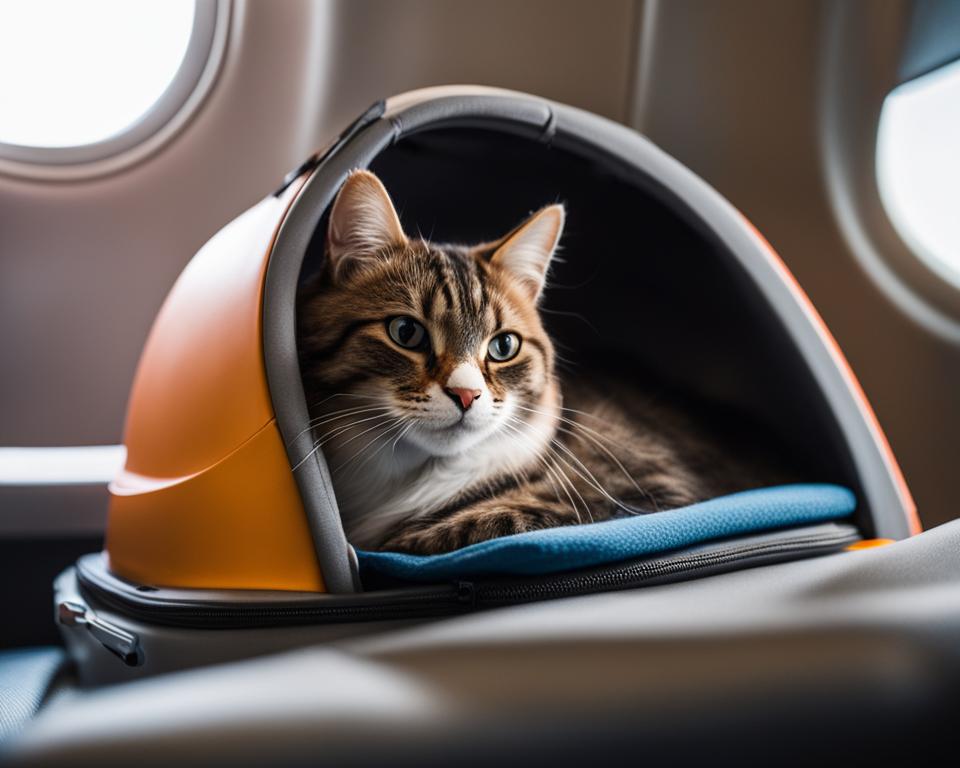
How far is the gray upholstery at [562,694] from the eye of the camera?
46 cm

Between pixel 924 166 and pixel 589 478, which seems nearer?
pixel 589 478

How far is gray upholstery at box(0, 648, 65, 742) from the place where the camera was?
93cm

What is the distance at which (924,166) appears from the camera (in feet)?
5.12

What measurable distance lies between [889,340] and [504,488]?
1.02m

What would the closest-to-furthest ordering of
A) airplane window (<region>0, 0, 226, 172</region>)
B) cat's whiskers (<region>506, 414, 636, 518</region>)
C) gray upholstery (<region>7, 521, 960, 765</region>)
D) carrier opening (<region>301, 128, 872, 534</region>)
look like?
gray upholstery (<region>7, 521, 960, 765</region>) < cat's whiskers (<region>506, 414, 636, 518</region>) < carrier opening (<region>301, 128, 872, 534</region>) < airplane window (<region>0, 0, 226, 172</region>)

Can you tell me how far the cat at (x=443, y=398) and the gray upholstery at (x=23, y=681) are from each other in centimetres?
49

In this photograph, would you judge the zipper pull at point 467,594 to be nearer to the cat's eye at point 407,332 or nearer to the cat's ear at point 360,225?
the cat's eye at point 407,332

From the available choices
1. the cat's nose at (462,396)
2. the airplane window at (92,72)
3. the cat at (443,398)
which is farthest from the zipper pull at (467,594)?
the airplane window at (92,72)

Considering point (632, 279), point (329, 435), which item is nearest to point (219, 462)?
point (329, 435)

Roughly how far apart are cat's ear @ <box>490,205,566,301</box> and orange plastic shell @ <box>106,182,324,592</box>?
0.30 meters

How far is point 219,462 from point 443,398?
0.85ft

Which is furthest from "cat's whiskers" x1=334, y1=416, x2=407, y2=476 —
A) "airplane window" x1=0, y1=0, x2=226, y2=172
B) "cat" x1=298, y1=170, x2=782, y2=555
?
"airplane window" x1=0, y1=0, x2=226, y2=172

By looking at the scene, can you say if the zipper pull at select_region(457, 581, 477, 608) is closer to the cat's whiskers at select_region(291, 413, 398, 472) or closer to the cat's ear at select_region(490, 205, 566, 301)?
the cat's whiskers at select_region(291, 413, 398, 472)

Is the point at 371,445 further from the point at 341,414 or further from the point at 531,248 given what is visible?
the point at 531,248
